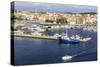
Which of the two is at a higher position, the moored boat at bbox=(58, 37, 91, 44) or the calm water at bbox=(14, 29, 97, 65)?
the moored boat at bbox=(58, 37, 91, 44)

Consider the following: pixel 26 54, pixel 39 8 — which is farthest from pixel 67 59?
pixel 39 8

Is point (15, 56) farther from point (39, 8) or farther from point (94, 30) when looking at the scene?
point (94, 30)

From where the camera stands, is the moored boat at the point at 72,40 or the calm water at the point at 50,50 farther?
the moored boat at the point at 72,40

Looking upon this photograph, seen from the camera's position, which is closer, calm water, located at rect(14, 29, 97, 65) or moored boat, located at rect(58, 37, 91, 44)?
calm water, located at rect(14, 29, 97, 65)

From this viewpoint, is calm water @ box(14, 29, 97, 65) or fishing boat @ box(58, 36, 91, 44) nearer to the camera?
calm water @ box(14, 29, 97, 65)

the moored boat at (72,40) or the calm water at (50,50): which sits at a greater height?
the moored boat at (72,40)

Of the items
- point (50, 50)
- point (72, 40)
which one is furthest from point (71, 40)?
point (50, 50)

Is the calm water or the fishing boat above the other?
the fishing boat
